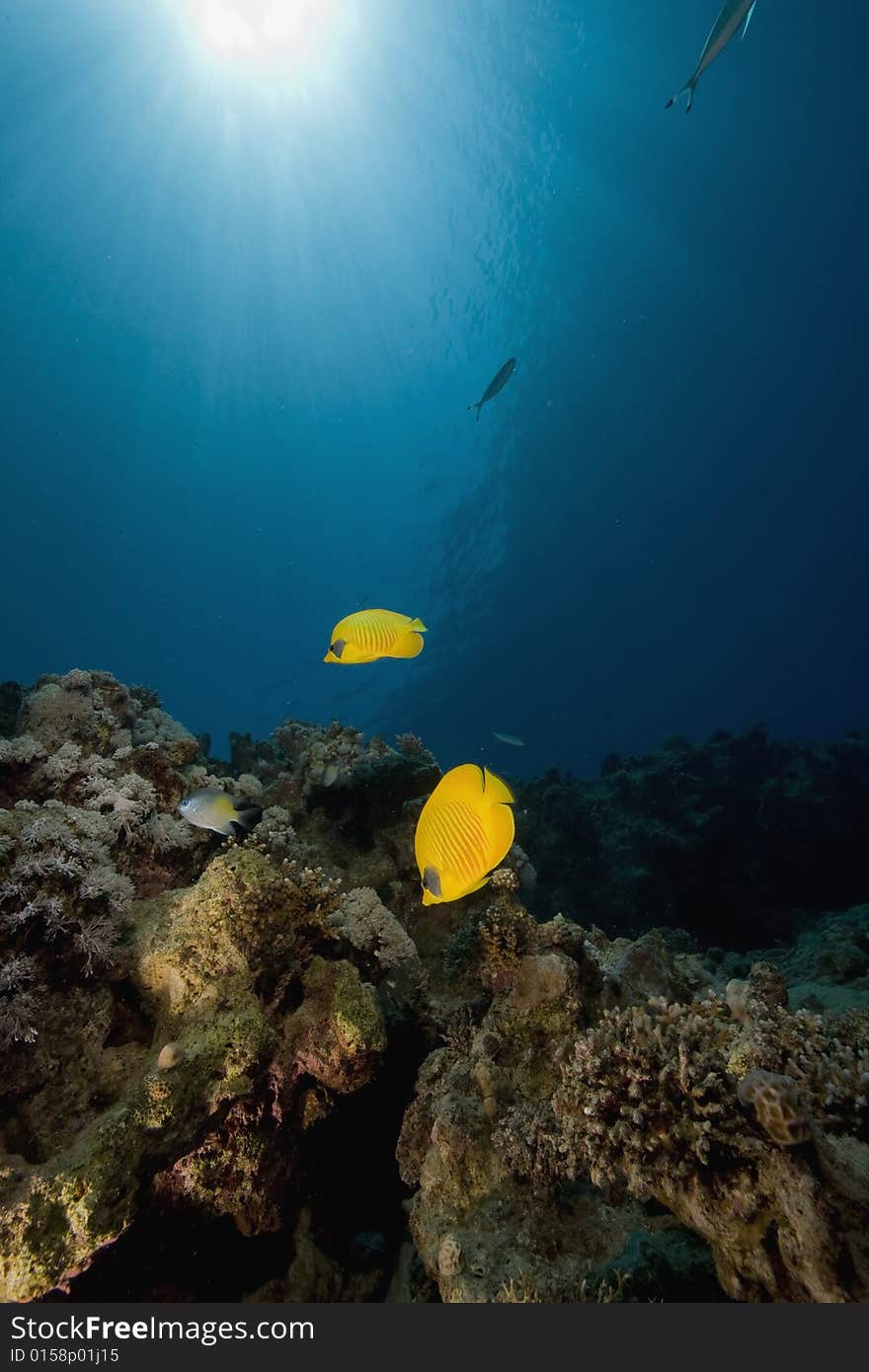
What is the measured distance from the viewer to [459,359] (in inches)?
1994

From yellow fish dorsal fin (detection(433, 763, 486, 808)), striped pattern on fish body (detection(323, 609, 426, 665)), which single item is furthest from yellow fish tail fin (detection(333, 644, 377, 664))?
yellow fish dorsal fin (detection(433, 763, 486, 808))

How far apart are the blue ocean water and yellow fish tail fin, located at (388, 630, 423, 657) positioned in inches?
1676

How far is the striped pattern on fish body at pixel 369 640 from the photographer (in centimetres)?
301

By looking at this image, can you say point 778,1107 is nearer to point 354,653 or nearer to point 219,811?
point 354,653

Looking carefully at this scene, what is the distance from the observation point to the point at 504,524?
209 ft

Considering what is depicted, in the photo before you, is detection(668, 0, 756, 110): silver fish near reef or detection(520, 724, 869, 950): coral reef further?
detection(520, 724, 869, 950): coral reef

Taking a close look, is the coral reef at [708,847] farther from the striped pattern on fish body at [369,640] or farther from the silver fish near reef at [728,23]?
the silver fish near reef at [728,23]

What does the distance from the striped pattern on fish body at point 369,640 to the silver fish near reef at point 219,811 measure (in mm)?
1412

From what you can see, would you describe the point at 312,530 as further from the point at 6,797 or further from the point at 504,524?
the point at 6,797

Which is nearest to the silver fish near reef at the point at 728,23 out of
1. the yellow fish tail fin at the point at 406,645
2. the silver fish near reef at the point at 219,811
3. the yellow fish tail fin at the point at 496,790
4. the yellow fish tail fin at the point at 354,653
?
the yellow fish tail fin at the point at 406,645

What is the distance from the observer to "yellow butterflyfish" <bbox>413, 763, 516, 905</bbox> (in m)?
1.96

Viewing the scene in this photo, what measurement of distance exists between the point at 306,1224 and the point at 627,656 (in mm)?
86296

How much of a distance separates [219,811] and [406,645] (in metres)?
1.81

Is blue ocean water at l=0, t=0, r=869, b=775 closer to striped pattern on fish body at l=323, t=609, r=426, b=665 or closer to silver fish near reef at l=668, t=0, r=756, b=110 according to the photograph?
silver fish near reef at l=668, t=0, r=756, b=110
